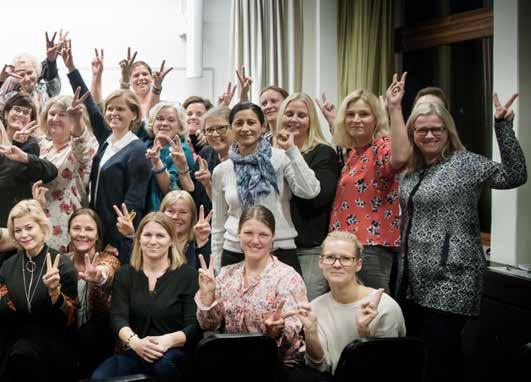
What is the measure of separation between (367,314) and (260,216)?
605mm

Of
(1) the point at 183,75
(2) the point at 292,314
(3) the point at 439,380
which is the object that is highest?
(1) the point at 183,75

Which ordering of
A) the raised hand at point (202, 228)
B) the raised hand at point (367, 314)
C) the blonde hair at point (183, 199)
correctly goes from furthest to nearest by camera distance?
the blonde hair at point (183, 199) < the raised hand at point (202, 228) < the raised hand at point (367, 314)

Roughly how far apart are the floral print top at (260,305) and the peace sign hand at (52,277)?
60 centimetres

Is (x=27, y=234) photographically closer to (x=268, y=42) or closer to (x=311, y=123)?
(x=311, y=123)

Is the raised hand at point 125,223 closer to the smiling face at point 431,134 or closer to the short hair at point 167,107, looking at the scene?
the short hair at point 167,107

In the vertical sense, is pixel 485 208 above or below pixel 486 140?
below

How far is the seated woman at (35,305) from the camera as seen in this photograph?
296 cm

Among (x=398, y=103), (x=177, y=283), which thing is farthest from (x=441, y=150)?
(x=177, y=283)

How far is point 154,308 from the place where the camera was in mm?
2953

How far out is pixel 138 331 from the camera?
9.68 ft

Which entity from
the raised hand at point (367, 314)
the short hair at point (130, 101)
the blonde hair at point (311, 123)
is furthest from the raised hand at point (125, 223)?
the raised hand at point (367, 314)

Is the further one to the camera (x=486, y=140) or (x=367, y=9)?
(x=367, y=9)

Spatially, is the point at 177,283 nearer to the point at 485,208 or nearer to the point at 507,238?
the point at 507,238

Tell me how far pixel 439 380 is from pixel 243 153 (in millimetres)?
1276
